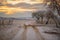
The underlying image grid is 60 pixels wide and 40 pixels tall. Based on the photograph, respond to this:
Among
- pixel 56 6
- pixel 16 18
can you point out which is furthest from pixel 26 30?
pixel 56 6

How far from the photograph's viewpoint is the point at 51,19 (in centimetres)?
338

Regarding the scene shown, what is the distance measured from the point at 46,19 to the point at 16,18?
56 cm

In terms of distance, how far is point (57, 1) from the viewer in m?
3.42

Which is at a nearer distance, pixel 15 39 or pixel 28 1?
pixel 15 39

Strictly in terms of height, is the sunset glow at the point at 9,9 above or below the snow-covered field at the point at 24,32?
above

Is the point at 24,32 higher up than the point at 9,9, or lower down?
lower down

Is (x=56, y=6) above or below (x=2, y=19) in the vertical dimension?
above

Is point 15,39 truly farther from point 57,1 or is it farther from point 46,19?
point 57,1

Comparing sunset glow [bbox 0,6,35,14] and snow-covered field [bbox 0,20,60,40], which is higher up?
sunset glow [bbox 0,6,35,14]

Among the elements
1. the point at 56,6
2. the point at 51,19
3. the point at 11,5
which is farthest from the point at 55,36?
the point at 11,5

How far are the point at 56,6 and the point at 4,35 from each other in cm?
112

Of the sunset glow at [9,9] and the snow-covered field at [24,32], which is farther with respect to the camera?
the sunset glow at [9,9]

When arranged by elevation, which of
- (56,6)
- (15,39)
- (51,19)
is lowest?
(15,39)

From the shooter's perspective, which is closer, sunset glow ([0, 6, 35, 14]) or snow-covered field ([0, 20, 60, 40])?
snow-covered field ([0, 20, 60, 40])
